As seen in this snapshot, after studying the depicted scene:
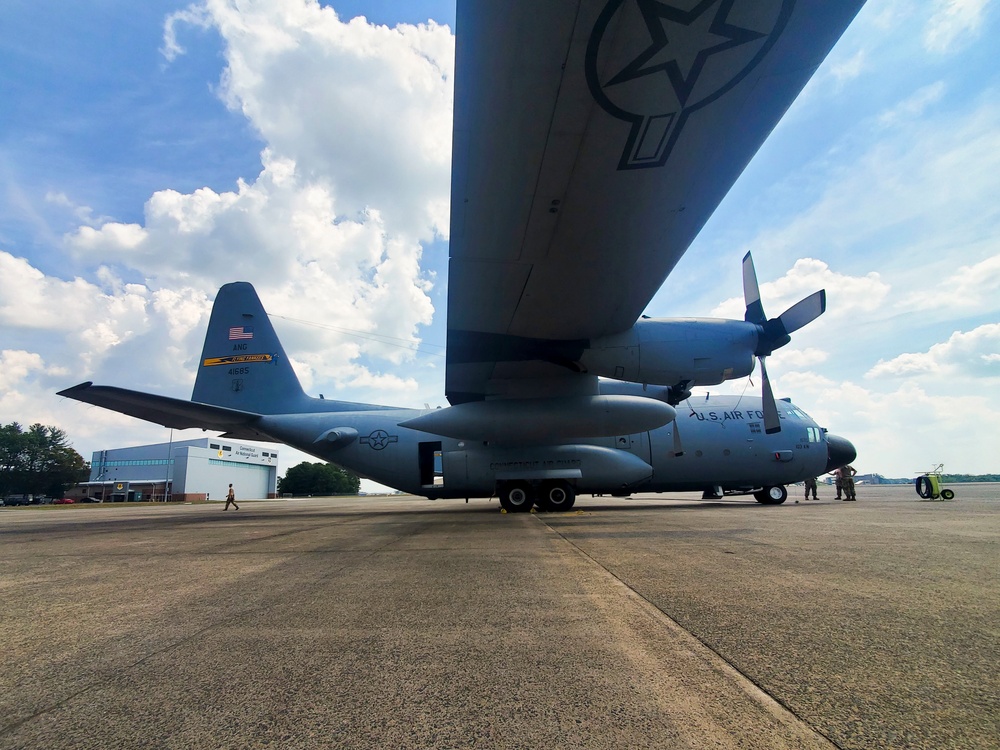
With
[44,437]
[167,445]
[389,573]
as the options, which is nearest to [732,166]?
[389,573]

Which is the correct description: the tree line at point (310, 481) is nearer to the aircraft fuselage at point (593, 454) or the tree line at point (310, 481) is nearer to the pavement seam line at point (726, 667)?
the aircraft fuselage at point (593, 454)

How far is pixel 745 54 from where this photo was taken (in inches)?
159

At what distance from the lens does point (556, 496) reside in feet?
42.0

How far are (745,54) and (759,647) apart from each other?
14.2 ft

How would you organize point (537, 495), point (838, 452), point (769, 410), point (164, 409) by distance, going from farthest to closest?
point (838, 452) → point (537, 495) → point (164, 409) → point (769, 410)

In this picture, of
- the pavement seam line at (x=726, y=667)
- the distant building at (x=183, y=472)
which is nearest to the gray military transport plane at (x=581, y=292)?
the pavement seam line at (x=726, y=667)

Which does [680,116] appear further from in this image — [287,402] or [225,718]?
[287,402]

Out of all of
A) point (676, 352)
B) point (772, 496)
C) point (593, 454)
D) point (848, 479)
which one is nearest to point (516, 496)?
point (593, 454)

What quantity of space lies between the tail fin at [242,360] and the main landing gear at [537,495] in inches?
254

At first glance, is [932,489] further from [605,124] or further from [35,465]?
[35,465]

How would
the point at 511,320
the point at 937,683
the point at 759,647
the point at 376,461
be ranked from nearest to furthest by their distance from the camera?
the point at 937,683 → the point at 759,647 → the point at 511,320 → the point at 376,461

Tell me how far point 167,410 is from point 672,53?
37.8 ft

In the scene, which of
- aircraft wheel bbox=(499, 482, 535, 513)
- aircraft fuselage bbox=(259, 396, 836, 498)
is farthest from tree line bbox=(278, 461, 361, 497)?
aircraft wheel bbox=(499, 482, 535, 513)

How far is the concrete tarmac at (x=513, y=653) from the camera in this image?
1562mm
